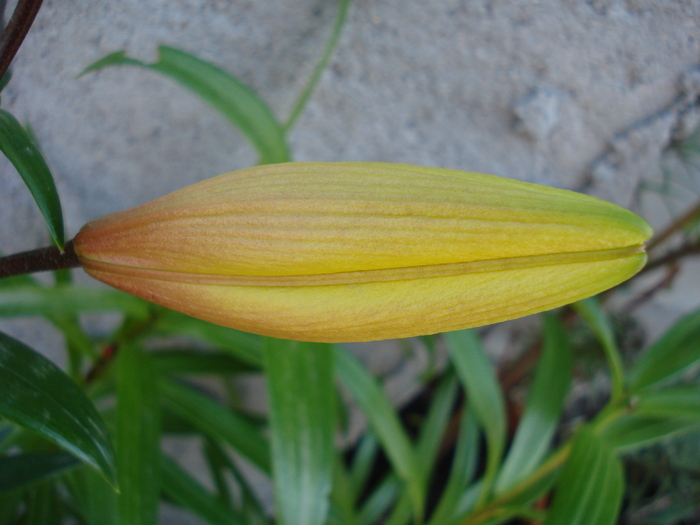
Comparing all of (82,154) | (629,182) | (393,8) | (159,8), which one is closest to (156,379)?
(82,154)

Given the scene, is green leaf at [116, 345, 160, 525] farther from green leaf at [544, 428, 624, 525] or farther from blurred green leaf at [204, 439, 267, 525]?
green leaf at [544, 428, 624, 525]

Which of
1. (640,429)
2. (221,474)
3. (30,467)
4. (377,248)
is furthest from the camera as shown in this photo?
(221,474)

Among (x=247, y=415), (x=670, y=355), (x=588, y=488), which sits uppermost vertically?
(x=247, y=415)

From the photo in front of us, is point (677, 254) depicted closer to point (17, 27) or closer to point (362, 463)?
point (362, 463)

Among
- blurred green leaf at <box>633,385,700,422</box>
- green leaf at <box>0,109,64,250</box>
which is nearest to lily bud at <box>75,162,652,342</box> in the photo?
green leaf at <box>0,109,64,250</box>

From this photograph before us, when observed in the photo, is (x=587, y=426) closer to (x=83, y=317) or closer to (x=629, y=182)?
(x=629, y=182)

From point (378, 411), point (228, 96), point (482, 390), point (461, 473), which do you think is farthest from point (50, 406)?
point (461, 473)

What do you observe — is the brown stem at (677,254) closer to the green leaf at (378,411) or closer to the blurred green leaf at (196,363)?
the green leaf at (378,411)
